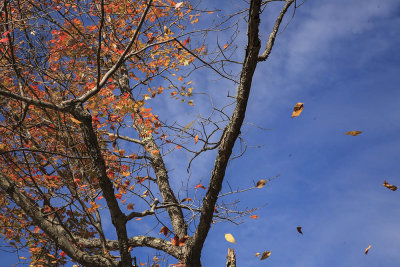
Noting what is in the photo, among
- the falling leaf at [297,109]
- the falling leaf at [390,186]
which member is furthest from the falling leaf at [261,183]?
the falling leaf at [390,186]

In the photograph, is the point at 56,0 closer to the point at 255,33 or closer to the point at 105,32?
the point at 105,32

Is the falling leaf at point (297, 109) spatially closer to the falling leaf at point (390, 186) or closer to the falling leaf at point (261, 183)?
the falling leaf at point (261, 183)

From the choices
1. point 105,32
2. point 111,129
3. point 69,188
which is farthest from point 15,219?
point 105,32

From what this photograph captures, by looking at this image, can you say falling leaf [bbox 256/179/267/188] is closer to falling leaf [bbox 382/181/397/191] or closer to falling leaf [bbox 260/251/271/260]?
falling leaf [bbox 260/251/271/260]

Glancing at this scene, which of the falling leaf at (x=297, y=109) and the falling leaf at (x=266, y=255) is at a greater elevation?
the falling leaf at (x=297, y=109)

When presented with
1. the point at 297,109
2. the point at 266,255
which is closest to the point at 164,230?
the point at 266,255

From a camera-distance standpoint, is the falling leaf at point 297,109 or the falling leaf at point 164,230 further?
the falling leaf at point 164,230

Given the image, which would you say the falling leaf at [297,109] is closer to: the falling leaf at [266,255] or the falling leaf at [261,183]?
the falling leaf at [261,183]

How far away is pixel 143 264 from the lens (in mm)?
7754

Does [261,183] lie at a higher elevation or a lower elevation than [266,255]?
higher

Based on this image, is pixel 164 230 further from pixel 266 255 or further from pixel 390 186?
pixel 390 186

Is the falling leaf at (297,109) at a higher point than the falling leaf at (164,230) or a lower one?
higher

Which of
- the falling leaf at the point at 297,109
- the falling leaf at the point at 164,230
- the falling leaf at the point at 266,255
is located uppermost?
the falling leaf at the point at 297,109

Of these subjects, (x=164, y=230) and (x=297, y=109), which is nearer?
(x=297, y=109)
